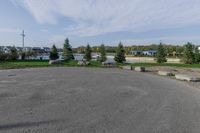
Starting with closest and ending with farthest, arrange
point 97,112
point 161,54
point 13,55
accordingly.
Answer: point 97,112
point 161,54
point 13,55

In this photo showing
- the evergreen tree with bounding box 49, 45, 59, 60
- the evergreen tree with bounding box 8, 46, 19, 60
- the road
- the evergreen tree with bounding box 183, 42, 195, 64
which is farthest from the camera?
the evergreen tree with bounding box 49, 45, 59, 60

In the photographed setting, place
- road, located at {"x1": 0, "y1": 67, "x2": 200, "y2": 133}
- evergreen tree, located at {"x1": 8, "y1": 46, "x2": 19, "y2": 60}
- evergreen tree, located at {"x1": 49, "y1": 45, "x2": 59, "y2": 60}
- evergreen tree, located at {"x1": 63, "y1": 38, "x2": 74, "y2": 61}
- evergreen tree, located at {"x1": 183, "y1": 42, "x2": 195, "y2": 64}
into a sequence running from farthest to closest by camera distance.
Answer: evergreen tree, located at {"x1": 63, "y1": 38, "x2": 74, "y2": 61}, evergreen tree, located at {"x1": 49, "y1": 45, "x2": 59, "y2": 60}, evergreen tree, located at {"x1": 183, "y1": 42, "x2": 195, "y2": 64}, evergreen tree, located at {"x1": 8, "y1": 46, "x2": 19, "y2": 60}, road, located at {"x1": 0, "y1": 67, "x2": 200, "y2": 133}

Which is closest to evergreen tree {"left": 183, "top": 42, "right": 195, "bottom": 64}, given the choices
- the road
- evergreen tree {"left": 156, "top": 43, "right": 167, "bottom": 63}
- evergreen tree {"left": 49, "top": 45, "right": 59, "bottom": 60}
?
evergreen tree {"left": 156, "top": 43, "right": 167, "bottom": 63}

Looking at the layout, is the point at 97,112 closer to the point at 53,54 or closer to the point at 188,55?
the point at 188,55

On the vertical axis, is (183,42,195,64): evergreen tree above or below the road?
above

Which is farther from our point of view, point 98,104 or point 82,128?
point 98,104

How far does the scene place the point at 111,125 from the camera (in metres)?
7.73

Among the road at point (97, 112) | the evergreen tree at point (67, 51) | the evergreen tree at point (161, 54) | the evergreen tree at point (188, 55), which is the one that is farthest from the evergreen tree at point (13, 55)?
the road at point (97, 112)

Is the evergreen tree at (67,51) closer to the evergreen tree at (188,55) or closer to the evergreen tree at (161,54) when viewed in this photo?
the evergreen tree at (161,54)

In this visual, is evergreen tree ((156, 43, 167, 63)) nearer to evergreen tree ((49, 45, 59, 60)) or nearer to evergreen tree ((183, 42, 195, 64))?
evergreen tree ((183, 42, 195, 64))

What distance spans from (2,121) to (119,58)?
38439mm

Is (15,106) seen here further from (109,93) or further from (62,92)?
(109,93)

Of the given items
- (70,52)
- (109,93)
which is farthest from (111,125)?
(70,52)

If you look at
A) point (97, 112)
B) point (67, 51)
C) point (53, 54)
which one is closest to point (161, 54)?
point (67, 51)
